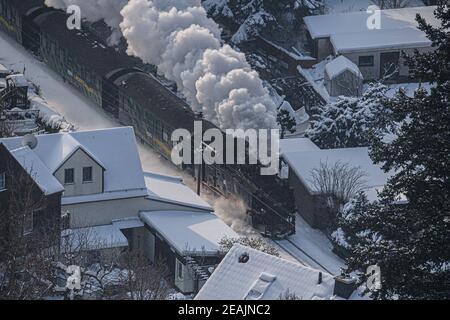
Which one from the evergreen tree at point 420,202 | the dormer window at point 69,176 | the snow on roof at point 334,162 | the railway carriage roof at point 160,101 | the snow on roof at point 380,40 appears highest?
the evergreen tree at point 420,202

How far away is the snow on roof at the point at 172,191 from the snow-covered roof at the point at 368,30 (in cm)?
2099

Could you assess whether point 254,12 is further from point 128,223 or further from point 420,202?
point 420,202

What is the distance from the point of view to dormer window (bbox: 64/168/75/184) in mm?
46344

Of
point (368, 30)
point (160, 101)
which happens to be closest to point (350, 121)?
point (160, 101)

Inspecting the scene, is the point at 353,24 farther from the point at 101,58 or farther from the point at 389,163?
the point at 389,163

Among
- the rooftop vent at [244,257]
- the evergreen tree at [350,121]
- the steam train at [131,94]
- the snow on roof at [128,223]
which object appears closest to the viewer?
the rooftop vent at [244,257]

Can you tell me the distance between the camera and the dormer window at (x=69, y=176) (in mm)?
46344

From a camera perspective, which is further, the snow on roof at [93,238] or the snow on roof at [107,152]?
the snow on roof at [107,152]

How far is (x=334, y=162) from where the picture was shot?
53.6 meters

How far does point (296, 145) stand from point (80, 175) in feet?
45.1

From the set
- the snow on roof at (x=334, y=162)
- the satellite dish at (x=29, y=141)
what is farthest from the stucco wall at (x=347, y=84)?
the satellite dish at (x=29, y=141)

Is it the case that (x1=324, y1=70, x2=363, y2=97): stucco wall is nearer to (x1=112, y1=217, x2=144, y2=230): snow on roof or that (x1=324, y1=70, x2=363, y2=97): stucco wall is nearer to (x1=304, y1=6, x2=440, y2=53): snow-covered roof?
(x1=304, y1=6, x2=440, y2=53): snow-covered roof

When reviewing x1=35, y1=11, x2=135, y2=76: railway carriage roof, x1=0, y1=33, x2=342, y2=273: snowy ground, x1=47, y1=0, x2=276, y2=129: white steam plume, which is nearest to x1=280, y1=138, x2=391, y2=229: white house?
x1=0, y1=33, x2=342, y2=273: snowy ground

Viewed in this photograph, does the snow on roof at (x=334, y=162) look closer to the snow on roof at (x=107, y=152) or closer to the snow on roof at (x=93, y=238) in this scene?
the snow on roof at (x=107, y=152)
